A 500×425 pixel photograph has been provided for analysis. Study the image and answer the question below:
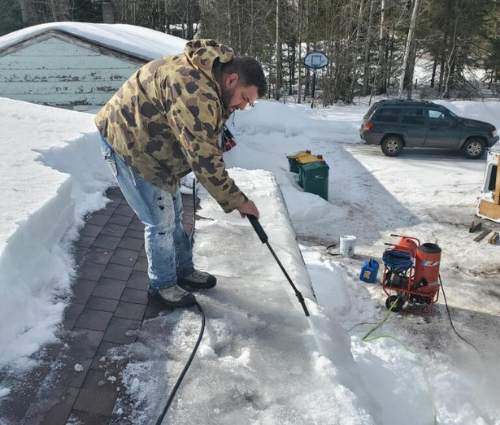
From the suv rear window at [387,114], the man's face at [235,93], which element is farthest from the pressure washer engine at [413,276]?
the suv rear window at [387,114]

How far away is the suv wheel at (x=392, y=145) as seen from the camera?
1331 centimetres

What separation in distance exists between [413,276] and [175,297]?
12.7ft

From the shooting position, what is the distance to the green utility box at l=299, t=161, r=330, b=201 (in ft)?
32.1

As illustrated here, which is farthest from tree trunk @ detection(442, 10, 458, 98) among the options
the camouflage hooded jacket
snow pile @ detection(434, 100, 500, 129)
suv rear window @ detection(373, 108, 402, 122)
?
the camouflage hooded jacket

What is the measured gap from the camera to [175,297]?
312 cm

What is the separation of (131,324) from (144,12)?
31314mm

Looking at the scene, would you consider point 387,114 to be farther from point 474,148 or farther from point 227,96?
point 227,96

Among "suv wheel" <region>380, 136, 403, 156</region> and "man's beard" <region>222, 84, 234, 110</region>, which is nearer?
"man's beard" <region>222, 84, 234, 110</region>

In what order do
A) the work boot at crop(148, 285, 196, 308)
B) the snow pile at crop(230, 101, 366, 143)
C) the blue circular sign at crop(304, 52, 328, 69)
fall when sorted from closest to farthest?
the work boot at crop(148, 285, 196, 308) < the snow pile at crop(230, 101, 366, 143) < the blue circular sign at crop(304, 52, 328, 69)

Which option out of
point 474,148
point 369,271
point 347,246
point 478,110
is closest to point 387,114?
point 474,148

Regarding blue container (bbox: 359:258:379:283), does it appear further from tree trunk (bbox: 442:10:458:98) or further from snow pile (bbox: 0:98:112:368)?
tree trunk (bbox: 442:10:458:98)

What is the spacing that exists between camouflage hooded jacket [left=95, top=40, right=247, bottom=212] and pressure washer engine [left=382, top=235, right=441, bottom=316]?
151 inches

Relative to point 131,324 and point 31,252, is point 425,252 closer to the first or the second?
point 131,324

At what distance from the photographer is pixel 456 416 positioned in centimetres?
409
